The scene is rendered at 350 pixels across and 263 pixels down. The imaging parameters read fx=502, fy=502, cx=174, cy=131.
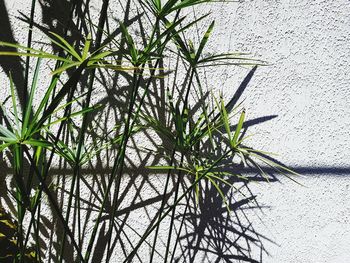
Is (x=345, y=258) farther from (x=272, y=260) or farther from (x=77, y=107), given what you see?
(x=77, y=107)

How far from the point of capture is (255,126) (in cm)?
171

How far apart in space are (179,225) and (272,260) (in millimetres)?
352

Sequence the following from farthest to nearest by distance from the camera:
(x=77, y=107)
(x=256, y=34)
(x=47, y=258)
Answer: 1. (x=47, y=258)
2. (x=77, y=107)
3. (x=256, y=34)

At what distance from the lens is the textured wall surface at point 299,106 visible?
1.64 meters

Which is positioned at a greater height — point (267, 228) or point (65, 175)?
point (65, 175)

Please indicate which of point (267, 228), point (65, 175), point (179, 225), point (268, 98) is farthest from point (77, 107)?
point (267, 228)

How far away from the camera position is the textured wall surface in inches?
64.4

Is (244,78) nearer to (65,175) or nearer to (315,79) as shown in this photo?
(315,79)

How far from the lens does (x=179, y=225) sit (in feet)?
5.90

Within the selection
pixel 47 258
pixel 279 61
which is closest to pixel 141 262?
pixel 47 258

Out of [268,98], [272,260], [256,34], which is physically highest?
[256,34]

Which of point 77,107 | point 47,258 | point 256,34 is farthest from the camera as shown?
point 47,258

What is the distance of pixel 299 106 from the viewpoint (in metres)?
1.68

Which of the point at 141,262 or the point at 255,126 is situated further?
the point at 141,262
